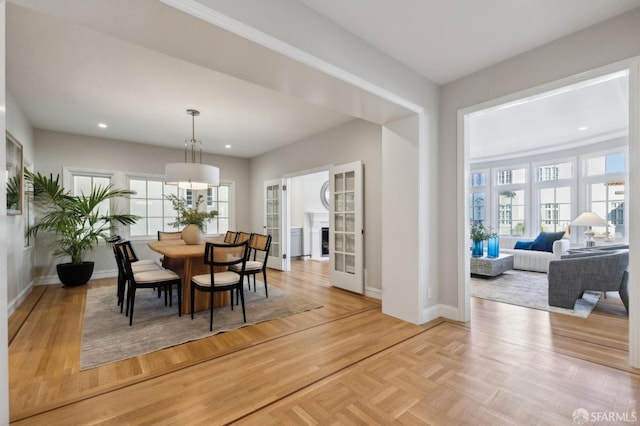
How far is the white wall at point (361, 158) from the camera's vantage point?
13.2 feet

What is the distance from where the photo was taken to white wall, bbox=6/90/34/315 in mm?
3340

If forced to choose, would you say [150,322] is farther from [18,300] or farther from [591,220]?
[591,220]

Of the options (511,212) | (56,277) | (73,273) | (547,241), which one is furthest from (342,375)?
(511,212)

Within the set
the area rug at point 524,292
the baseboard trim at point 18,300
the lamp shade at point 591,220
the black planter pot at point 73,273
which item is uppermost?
the lamp shade at point 591,220

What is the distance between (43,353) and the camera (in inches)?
92.7

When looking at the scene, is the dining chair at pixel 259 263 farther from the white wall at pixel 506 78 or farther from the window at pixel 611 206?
the window at pixel 611 206

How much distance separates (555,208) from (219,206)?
7.87 m

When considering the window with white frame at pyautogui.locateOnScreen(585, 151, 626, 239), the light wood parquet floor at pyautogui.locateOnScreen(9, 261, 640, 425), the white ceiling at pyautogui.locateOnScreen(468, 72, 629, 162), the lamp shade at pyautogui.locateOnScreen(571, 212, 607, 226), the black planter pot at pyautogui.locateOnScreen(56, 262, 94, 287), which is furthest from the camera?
the window with white frame at pyautogui.locateOnScreen(585, 151, 626, 239)

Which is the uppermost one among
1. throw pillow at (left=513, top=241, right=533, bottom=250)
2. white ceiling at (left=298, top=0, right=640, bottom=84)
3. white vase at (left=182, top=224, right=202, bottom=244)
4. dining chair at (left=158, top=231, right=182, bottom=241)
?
white ceiling at (left=298, top=0, right=640, bottom=84)

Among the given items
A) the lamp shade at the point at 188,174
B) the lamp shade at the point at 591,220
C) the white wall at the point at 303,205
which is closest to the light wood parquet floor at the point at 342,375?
the lamp shade at the point at 188,174

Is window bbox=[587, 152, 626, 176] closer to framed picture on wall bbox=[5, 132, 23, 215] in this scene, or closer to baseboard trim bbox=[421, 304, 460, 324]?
baseboard trim bbox=[421, 304, 460, 324]

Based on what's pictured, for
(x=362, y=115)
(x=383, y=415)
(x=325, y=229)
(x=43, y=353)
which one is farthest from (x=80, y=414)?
(x=325, y=229)

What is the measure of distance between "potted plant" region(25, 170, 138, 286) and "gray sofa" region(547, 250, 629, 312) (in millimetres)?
6745

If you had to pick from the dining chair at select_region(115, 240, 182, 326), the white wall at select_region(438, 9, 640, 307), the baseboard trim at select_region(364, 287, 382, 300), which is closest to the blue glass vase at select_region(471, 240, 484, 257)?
the baseboard trim at select_region(364, 287, 382, 300)
